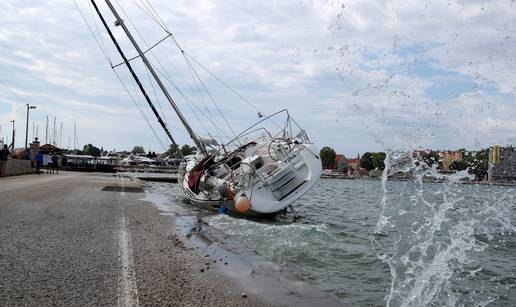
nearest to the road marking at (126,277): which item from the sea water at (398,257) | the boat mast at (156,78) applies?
the sea water at (398,257)

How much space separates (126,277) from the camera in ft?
25.9

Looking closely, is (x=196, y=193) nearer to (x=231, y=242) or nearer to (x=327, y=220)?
(x=327, y=220)

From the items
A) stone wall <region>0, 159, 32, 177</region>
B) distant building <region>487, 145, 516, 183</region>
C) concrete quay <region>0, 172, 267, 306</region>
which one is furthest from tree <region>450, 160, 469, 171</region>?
stone wall <region>0, 159, 32, 177</region>

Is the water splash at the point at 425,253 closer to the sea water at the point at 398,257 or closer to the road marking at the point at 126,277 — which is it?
the sea water at the point at 398,257

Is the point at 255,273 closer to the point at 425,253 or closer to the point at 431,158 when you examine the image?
the point at 431,158

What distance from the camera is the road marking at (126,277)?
662 cm

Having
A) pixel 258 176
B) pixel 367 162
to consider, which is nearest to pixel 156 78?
pixel 258 176

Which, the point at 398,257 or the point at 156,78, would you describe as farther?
the point at 156,78

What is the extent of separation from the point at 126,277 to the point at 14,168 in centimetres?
3720

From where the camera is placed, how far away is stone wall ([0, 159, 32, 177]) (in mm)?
36481

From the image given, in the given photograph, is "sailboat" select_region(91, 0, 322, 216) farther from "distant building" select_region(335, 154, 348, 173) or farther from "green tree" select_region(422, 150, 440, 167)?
"distant building" select_region(335, 154, 348, 173)

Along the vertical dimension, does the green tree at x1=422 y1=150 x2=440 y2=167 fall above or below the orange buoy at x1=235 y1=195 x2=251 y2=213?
above

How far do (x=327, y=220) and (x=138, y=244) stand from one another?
1428cm

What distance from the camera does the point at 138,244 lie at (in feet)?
36.8
